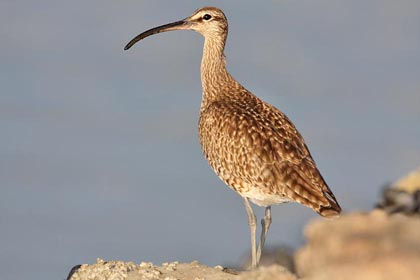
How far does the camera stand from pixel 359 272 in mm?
6066

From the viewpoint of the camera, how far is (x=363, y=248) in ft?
21.1

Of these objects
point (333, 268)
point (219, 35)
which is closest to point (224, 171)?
point (219, 35)

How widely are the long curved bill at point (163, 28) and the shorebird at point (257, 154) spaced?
1975 millimetres

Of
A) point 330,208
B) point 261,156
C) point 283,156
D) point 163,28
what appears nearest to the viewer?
point 330,208

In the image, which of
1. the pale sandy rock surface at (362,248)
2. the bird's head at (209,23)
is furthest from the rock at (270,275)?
the bird's head at (209,23)

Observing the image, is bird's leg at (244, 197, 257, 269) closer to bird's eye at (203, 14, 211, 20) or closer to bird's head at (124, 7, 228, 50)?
bird's head at (124, 7, 228, 50)

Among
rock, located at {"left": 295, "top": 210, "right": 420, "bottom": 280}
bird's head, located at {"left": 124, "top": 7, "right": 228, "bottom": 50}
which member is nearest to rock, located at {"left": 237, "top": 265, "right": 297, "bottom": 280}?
rock, located at {"left": 295, "top": 210, "right": 420, "bottom": 280}

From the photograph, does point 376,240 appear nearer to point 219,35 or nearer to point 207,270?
point 207,270

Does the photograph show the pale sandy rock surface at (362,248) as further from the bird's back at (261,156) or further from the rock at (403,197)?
the bird's back at (261,156)

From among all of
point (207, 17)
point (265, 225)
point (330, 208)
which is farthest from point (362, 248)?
point (207, 17)

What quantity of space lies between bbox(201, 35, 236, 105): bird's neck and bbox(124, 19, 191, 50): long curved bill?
31.3 inches

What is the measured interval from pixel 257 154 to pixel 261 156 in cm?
9

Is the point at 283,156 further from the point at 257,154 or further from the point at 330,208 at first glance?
the point at 330,208

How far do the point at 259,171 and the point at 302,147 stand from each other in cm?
95
